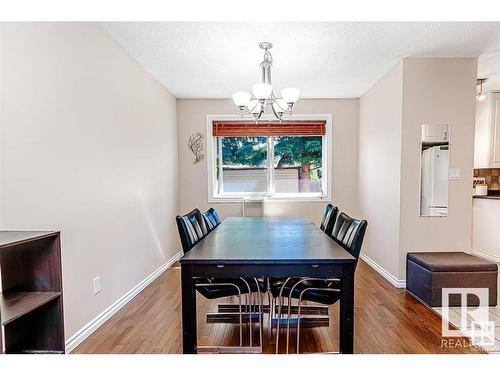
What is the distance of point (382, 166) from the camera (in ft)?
11.8

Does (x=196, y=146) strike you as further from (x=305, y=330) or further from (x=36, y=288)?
(x=36, y=288)

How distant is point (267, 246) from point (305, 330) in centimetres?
81

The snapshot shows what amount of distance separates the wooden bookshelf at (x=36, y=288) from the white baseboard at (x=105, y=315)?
70cm

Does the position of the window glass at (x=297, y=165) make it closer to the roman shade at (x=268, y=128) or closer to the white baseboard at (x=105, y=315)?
the roman shade at (x=268, y=128)

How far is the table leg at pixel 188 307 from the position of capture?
5.70 feet

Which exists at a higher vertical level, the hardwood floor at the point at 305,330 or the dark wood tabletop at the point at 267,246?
the dark wood tabletop at the point at 267,246

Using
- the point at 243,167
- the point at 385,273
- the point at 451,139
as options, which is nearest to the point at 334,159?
the point at 243,167

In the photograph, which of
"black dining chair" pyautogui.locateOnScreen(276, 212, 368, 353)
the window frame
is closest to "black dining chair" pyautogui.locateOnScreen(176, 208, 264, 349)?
"black dining chair" pyautogui.locateOnScreen(276, 212, 368, 353)

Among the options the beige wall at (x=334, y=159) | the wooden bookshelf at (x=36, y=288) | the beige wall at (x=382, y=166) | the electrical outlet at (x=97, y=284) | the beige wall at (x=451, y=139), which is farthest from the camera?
the beige wall at (x=334, y=159)

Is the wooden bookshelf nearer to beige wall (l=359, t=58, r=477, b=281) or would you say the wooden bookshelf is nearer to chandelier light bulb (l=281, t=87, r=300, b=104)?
chandelier light bulb (l=281, t=87, r=300, b=104)

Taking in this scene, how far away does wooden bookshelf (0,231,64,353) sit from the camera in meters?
1.32

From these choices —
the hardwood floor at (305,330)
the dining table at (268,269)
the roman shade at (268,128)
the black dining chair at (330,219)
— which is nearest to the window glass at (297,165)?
the roman shade at (268,128)

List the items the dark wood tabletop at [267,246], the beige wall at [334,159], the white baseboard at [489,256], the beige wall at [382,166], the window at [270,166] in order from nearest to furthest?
the dark wood tabletop at [267,246]
the beige wall at [382,166]
the white baseboard at [489,256]
the beige wall at [334,159]
the window at [270,166]
